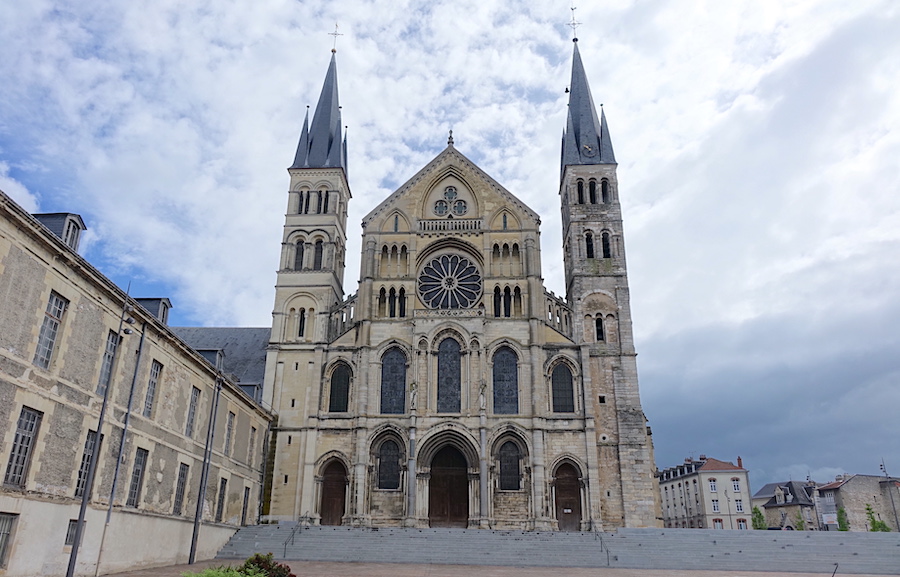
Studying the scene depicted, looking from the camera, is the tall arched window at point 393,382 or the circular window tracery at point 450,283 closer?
the tall arched window at point 393,382

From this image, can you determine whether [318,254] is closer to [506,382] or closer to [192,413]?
[506,382]

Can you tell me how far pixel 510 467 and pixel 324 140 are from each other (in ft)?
75.3

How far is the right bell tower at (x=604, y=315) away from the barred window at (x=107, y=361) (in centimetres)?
2348

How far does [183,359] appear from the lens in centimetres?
2455

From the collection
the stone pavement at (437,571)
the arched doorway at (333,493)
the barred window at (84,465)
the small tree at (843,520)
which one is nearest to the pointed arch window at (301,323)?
the arched doorway at (333,493)

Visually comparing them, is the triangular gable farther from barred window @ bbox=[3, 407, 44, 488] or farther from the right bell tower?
barred window @ bbox=[3, 407, 44, 488]

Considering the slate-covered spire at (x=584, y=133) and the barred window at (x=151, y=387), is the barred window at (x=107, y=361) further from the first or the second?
the slate-covered spire at (x=584, y=133)

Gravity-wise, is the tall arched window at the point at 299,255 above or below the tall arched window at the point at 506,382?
above

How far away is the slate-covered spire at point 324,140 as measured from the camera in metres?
42.8

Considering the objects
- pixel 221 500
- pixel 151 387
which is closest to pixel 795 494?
pixel 221 500

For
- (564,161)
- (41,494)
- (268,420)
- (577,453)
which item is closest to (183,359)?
(41,494)

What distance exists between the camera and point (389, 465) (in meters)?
35.8

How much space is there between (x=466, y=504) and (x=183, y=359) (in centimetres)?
1738

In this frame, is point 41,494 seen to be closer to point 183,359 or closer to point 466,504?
point 183,359
